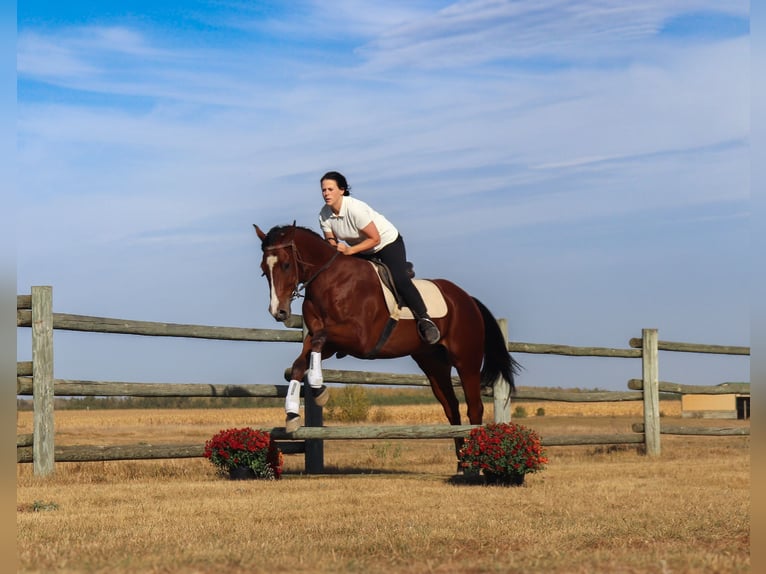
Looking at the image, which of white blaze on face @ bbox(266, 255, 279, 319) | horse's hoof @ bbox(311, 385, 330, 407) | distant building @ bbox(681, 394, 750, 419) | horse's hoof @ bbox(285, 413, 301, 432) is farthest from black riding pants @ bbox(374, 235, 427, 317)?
distant building @ bbox(681, 394, 750, 419)

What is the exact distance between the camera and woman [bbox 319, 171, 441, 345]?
11664mm

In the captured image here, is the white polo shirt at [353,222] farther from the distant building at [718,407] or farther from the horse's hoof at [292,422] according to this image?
the distant building at [718,407]

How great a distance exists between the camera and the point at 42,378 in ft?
39.5

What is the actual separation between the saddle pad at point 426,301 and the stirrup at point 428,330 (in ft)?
0.47

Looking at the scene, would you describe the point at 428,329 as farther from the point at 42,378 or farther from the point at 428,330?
the point at 42,378

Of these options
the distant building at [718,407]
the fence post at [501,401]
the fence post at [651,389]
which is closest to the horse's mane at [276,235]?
the fence post at [501,401]

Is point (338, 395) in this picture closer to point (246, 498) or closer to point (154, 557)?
point (246, 498)

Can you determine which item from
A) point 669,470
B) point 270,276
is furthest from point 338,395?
point 270,276

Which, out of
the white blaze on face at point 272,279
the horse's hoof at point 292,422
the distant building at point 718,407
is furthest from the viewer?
the distant building at point 718,407

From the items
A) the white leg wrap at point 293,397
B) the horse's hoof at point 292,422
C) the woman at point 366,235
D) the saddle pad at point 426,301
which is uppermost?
the woman at point 366,235

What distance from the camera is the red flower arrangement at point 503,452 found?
11.0 metres

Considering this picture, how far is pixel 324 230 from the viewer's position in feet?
39.4

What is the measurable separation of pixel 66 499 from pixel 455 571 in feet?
17.6

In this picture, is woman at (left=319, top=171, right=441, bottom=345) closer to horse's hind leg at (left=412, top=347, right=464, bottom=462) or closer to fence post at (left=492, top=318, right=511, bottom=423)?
horse's hind leg at (left=412, top=347, right=464, bottom=462)
